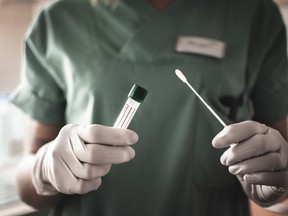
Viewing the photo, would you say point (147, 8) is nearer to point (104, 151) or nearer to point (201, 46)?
point (201, 46)

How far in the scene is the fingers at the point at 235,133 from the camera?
16.0 inches

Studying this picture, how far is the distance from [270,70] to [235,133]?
0.77 ft

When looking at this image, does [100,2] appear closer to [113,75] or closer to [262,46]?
[113,75]

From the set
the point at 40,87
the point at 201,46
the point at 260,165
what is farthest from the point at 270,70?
the point at 40,87

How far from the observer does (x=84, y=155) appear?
0.46 meters

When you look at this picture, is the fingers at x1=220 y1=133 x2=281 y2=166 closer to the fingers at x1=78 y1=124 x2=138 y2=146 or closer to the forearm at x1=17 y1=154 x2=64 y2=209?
the fingers at x1=78 y1=124 x2=138 y2=146

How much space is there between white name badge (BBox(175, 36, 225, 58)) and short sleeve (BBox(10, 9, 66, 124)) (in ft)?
0.68

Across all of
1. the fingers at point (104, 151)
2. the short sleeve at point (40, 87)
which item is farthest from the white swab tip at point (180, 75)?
the short sleeve at point (40, 87)

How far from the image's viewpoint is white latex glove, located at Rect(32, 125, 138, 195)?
43cm

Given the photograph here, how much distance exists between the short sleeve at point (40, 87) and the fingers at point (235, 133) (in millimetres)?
316

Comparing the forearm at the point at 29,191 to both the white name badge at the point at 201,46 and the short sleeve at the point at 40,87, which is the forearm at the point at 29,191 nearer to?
the short sleeve at the point at 40,87

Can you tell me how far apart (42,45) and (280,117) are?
0.39 meters

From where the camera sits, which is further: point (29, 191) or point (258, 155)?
point (29, 191)

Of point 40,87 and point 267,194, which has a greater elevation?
point 40,87
